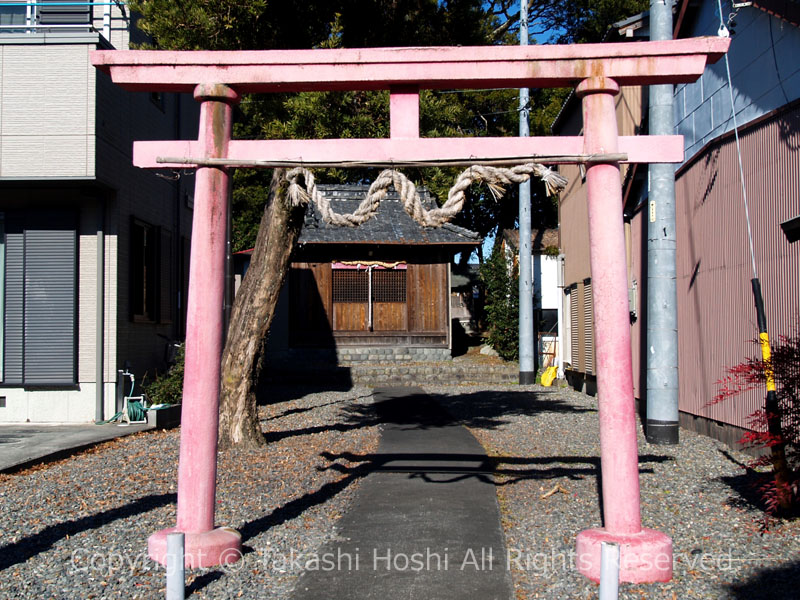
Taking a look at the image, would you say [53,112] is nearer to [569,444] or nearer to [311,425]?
[311,425]

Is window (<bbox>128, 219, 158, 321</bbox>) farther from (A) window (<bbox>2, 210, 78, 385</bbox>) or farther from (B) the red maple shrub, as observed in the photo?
(B) the red maple shrub

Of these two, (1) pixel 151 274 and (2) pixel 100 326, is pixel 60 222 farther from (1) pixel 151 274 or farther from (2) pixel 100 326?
(1) pixel 151 274

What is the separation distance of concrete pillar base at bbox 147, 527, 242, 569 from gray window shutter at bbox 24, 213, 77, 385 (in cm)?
746

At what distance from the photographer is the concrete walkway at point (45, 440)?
9078 millimetres

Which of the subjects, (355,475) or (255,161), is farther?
(355,475)

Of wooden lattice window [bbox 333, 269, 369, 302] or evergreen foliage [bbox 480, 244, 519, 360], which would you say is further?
evergreen foliage [bbox 480, 244, 519, 360]

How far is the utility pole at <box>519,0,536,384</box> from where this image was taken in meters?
20.2

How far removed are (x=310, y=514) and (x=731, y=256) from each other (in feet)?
20.2

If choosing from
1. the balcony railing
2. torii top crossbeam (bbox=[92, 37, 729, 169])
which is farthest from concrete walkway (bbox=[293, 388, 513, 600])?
the balcony railing

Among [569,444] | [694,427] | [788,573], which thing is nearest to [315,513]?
[788,573]

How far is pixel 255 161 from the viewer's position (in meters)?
5.71

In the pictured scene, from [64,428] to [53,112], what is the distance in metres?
4.72

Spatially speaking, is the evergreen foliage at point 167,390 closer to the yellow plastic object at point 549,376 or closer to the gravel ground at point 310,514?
the gravel ground at point 310,514

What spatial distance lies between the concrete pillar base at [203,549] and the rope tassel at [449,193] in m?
2.39
